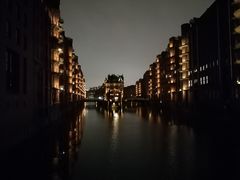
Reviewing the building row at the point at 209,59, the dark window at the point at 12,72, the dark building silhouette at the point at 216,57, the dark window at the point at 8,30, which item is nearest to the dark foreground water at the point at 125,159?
the dark window at the point at 12,72

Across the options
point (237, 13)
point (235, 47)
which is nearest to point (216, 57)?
point (235, 47)

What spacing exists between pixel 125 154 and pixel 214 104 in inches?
2487

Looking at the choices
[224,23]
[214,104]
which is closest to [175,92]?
[214,104]

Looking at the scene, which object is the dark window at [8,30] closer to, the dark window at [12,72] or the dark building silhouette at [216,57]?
the dark window at [12,72]

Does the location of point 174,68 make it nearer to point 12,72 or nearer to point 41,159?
point 12,72

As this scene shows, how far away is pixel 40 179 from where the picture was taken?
1953 centimetres

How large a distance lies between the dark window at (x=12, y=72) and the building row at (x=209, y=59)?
5224 cm

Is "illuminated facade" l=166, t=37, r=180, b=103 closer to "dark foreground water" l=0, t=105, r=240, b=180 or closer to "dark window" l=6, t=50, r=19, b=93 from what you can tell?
"dark foreground water" l=0, t=105, r=240, b=180

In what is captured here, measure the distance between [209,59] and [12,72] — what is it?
7193 centimetres

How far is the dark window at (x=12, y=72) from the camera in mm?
34312

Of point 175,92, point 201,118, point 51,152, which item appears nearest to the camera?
point 51,152

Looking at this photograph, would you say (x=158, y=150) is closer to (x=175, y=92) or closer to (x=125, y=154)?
(x=125, y=154)

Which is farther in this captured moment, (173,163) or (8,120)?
(8,120)

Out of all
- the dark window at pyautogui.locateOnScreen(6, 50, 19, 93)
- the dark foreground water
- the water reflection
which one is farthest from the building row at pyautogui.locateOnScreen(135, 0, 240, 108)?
the dark window at pyautogui.locateOnScreen(6, 50, 19, 93)
